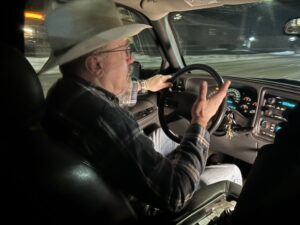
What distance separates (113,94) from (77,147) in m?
0.30

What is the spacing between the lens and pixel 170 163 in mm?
1714

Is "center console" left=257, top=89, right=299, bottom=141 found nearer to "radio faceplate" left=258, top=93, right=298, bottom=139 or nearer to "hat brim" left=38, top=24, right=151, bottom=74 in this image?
"radio faceplate" left=258, top=93, right=298, bottom=139

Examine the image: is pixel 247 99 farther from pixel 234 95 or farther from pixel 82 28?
pixel 82 28

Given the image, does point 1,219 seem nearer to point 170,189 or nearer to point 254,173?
point 170,189

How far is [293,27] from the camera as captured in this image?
2453 mm

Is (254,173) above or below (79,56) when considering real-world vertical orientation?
below

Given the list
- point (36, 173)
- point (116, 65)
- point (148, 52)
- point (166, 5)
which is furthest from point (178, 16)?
point (36, 173)

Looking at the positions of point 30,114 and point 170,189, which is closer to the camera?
point 30,114

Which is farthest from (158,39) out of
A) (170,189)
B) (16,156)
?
(16,156)

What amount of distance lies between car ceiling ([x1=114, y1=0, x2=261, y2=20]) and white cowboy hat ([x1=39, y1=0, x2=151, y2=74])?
4.20 ft

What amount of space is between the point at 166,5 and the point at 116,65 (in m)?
1.59

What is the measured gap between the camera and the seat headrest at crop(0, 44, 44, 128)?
1496mm

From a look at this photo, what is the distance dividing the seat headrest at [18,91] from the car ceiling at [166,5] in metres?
1.67

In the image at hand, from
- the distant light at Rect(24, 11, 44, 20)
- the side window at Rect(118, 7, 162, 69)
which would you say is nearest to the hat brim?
the distant light at Rect(24, 11, 44, 20)
